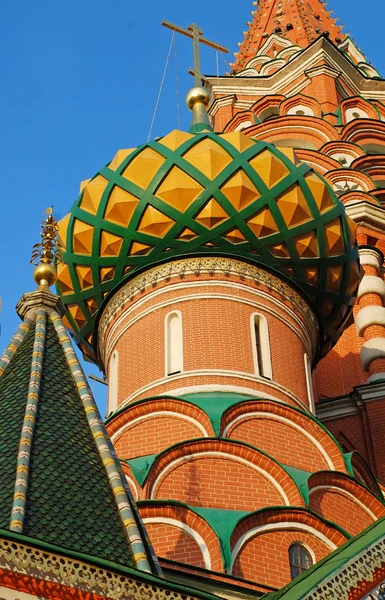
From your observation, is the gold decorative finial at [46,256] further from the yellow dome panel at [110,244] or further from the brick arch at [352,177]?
the brick arch at [352,177]

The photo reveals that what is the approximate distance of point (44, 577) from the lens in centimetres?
438

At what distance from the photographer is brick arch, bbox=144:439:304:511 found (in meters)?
8.23

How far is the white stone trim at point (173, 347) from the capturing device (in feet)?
31.1

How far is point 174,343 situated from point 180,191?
4.02ft

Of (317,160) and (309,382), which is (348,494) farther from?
(317,160)

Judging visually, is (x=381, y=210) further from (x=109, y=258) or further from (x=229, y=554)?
(x=229, y=554)

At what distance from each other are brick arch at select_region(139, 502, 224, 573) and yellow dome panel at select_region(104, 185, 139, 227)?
2.90 m

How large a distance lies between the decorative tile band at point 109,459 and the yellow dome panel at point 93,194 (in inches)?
156

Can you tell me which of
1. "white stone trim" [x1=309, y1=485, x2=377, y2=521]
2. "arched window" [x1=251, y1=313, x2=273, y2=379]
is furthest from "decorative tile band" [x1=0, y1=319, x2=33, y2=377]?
"arched window" [x1=251, y1=313, x2=273, y2=379]

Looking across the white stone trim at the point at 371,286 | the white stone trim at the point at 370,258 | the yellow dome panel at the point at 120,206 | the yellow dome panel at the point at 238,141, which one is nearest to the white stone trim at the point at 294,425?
the yellow dome panel at the point at 120,206

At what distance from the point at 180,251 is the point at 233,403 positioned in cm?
159

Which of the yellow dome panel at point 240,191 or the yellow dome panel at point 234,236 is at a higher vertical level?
the yellow dome panel at point 240,191

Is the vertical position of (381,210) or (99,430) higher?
(381,210)

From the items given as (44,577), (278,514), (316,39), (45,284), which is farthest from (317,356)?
(316,39)
